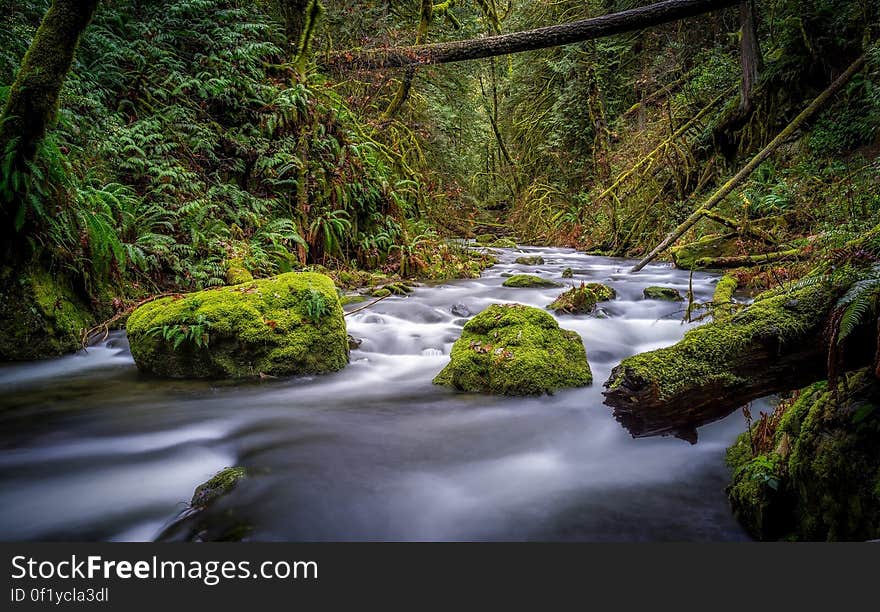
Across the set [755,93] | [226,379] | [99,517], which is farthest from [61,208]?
[755,93]

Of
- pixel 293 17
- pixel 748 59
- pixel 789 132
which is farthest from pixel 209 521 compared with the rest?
pixel 748 59

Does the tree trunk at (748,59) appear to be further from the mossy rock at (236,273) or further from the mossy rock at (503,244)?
the mossy rock at (236,273)

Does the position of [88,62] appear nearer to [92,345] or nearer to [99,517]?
[92,345]

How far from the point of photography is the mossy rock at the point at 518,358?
411 centimetres

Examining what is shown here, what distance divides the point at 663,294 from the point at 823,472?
5458 mm

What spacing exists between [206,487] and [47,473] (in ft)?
3.80

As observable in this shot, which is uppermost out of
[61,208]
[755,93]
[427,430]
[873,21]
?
[873,21]

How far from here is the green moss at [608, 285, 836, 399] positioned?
7.33ft

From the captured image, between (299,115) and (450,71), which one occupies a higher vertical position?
(450,71)

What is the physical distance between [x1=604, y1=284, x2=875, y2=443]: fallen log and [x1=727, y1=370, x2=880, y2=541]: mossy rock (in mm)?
141

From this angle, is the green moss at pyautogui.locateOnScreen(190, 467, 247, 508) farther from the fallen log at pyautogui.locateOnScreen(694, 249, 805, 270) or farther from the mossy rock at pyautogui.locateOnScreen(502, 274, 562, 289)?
the mossy rock at pyautogui.locateOnScreen(502, 274, 562, 289)

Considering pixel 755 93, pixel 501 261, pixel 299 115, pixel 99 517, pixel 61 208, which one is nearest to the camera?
pixel 99 517

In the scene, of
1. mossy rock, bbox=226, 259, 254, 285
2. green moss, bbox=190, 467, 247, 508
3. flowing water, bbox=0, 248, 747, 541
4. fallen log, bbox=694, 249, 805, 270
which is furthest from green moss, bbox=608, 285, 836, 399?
mossy rock, bbox=226, 259, 254, 285

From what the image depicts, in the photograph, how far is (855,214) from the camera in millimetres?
4695
